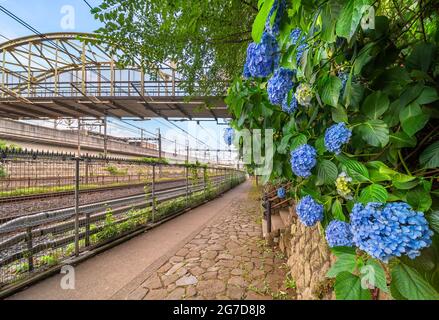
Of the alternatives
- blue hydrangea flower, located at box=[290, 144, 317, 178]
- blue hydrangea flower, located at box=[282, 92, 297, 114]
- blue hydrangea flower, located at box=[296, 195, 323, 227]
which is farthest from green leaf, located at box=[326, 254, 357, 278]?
blue hydrangea flower, located at box=[282, 92, 297, 114]

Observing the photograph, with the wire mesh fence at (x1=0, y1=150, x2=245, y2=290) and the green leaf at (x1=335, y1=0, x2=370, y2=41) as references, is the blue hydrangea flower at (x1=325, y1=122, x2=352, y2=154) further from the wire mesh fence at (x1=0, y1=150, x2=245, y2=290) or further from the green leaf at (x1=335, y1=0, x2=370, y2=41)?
the wire mesh fence at (x1=0, y1=150, x2=245, y2=290)

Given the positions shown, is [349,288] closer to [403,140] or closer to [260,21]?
[403,140]

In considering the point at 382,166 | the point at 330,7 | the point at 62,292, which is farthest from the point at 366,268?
the point at 62,292

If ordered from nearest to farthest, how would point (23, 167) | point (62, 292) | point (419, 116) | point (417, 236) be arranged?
point (417, 236) < point (419, 116) < point (62, 292) < point (23, 167)

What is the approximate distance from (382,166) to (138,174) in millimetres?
6186

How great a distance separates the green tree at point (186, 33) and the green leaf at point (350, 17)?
153 cm

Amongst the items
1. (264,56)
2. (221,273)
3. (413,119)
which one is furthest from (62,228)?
(413,119)

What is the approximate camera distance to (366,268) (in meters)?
0.63

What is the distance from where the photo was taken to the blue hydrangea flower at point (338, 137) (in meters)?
0.75

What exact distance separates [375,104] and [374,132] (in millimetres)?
114

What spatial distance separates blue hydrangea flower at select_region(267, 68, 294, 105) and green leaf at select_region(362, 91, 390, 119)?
0.30 m

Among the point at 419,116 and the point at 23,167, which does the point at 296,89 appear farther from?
the point at 23,167

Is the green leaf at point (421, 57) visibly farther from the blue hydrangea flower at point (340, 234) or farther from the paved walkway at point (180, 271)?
the paved walkway at point (180, 271)

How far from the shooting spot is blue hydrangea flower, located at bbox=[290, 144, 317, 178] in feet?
2.77
